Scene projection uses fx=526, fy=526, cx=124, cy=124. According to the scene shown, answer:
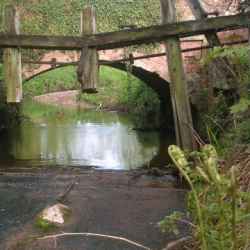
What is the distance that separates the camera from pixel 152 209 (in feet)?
16.4

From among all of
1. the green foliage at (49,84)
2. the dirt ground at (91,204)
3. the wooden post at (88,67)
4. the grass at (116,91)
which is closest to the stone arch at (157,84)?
the grass at (116,91)

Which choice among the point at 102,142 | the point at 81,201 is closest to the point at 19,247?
the point at 81,201

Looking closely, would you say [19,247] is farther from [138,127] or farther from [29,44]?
[138,127]

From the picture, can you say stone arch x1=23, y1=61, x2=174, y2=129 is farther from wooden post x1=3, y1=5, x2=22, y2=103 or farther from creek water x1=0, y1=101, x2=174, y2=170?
wooden post x1=3, y1=5, x2=22, y2=103

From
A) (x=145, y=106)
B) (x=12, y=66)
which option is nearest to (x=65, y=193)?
(x=12, y=66)

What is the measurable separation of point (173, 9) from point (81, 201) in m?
2.44

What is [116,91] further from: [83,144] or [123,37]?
[123,37]

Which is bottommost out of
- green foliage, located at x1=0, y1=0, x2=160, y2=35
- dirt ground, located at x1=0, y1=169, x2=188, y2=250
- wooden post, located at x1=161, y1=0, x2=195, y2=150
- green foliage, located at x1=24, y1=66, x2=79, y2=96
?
dirt ground, located at x1=0, y1=169, x2=188, y2=250

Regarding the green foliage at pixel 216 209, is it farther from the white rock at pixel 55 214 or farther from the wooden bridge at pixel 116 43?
the wooden bridge at pixel 116 43

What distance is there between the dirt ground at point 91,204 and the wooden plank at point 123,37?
1.64 metres

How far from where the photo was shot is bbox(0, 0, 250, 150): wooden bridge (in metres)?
5.89

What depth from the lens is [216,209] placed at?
2.70 meters

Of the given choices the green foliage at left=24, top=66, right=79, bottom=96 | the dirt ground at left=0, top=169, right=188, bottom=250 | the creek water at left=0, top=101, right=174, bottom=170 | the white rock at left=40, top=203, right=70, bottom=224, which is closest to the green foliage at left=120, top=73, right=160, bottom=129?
the creek water at left=0, top=101, right=174, bottom=170

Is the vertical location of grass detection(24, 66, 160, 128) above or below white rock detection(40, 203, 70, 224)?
above
